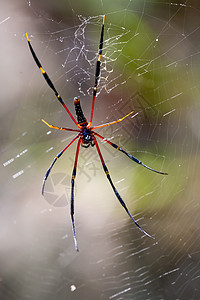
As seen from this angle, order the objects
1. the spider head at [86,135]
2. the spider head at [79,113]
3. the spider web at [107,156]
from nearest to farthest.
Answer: the spider head at [79,113] → the spider head at [86,135] → the spider web at [107,156]

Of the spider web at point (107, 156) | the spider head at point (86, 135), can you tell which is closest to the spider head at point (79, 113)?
the spider head at point (86, 135)

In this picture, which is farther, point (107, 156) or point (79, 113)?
point (107, 156)

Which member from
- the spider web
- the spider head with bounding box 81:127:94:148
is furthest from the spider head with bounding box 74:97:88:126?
the spider web

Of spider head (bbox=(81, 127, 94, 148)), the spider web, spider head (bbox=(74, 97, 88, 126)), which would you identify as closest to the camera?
spider head (bbox=(74, 97, 88, 126))

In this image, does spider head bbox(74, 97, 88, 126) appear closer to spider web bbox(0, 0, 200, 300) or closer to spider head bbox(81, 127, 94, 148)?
spider head bbox(81, 127, 94, 148)

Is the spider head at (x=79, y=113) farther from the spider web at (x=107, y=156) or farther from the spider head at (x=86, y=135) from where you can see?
the spider web at (x=107, y=156)

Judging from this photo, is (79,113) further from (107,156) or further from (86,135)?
(107,156)

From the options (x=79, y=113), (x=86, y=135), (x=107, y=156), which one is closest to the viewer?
(x=79, y=113)

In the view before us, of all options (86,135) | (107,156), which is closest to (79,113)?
(86,135)
